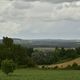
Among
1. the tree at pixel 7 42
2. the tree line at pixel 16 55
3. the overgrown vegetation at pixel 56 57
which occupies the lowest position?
the overgrown vegetation at pixel 56 57

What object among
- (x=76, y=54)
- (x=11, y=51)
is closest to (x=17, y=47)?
(x=11, y=51)

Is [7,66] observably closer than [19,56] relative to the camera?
Yes

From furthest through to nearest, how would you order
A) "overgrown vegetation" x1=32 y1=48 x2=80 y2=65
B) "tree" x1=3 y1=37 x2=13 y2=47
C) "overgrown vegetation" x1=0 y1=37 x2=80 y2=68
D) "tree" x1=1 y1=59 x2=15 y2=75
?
"overgrown vegetation" x1=32 y1=48 x2=80 y2=65 < "tree" x1=3 y1=37 x2=13 y2=47 < "overgrown vegetation" x1=0 y1=37 x2=80 y2=68 < "tree" x1=1 y1=59 x2=15 y2=75

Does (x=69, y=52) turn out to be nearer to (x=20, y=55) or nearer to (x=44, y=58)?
(x=44, y=58)

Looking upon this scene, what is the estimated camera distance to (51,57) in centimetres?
10512

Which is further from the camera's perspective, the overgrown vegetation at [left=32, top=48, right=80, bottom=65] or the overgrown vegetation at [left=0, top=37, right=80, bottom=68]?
the overgrown vegetation at [left=32, top=48, right=80, bottom=65]

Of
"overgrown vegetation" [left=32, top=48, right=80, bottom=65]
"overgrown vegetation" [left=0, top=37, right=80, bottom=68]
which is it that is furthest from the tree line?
"overgrown vegetation" [left=32, top=48, right=80, bottom=65]

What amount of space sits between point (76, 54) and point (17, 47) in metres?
27.4

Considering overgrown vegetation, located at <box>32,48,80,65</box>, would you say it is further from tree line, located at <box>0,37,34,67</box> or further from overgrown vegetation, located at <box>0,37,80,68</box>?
tree line, located at <box>0,37,34,67</box>

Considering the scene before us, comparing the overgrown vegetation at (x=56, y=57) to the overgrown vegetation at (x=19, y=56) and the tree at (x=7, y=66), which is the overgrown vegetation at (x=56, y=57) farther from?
the tree at (x=7, y=66)

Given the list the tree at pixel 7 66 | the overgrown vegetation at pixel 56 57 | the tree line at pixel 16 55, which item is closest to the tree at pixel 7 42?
the tree line at pixel 16 55

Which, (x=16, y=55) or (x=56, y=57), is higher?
(x=16, y=55)

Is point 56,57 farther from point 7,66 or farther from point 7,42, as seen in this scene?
point 7,66

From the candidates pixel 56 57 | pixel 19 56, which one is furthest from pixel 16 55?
pixel 56 57
